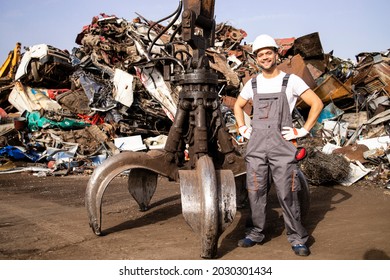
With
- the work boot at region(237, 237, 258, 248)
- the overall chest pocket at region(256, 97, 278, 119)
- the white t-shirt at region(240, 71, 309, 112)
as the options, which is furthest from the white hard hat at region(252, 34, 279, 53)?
the work boot at region(237, 237, 258, 248)

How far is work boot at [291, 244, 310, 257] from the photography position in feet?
8.39

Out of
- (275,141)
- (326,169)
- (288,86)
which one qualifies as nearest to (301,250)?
(275,141)

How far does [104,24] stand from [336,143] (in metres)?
7.64

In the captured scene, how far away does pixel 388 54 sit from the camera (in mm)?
10445

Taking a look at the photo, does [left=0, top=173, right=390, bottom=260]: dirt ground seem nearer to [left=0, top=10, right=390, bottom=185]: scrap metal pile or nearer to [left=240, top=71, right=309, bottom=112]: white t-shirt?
[left=240, top=71, right=309, bottom=112]: white t-shirt

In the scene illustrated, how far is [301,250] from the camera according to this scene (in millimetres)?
2566

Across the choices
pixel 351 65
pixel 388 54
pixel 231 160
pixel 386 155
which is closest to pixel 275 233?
pixel 231 160

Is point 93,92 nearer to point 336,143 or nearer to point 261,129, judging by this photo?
point 336,143

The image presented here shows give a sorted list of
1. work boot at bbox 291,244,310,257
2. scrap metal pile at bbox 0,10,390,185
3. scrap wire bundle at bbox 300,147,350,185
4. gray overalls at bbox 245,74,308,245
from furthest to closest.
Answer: scrap metal pile at bbox 0,10,390,185 → scrap wire bundle at bbox 300,147,350,185 → gray overalls at bbox 245,74,308,245 → work boot at bbox 291,244,310,257

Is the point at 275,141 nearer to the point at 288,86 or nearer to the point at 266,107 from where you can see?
the point at 266,107

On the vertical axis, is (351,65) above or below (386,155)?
above

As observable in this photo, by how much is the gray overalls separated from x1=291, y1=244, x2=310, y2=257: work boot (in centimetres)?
4

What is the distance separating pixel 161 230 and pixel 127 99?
19.4 feet

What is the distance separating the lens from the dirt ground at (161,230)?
103 inches
